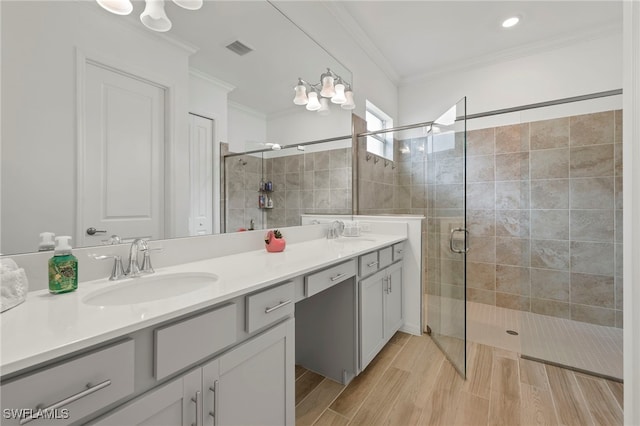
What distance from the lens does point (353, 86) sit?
104 inches

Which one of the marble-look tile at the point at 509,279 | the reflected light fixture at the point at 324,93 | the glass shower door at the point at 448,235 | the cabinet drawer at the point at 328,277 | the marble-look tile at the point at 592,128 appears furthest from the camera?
the marble-look tile at the point at 509,279

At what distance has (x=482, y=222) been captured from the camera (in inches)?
119

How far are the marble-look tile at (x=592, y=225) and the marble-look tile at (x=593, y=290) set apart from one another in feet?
1.04

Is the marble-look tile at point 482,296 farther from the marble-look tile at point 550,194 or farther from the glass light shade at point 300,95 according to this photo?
the glass light shade at point 300,95

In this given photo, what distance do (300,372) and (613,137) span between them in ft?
9.72

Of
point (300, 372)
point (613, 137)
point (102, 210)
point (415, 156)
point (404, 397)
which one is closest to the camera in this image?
point (102, 210)

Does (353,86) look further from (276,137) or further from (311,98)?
(276,137)

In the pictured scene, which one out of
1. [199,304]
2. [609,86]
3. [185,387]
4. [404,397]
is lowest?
[404,397]

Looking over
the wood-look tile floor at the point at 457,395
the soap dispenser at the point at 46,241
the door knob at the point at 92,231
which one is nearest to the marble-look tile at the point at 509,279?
the wood-look tile floor at the point at 457,395

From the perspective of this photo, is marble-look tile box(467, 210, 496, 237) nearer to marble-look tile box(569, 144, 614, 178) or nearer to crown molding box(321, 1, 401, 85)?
marble-look tile box(569, 144, 614, 178)

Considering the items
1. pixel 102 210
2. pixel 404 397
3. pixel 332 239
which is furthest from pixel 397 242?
pixel 102 210

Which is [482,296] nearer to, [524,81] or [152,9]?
[524,81]

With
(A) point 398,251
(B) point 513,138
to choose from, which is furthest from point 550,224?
(A) point 398,251

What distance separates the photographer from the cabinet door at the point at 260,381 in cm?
87
